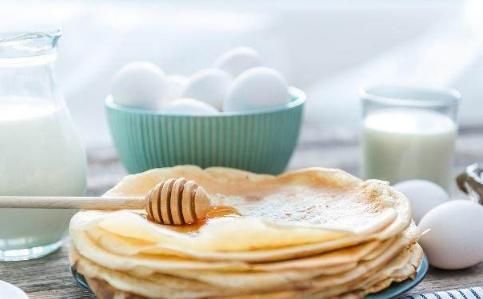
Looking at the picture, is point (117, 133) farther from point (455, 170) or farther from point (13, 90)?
point (455, 170)

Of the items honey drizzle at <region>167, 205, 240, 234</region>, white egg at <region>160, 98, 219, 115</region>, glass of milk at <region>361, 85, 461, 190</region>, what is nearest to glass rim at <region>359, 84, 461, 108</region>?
glass of milk at <region>361, 85, 461, 190</region>

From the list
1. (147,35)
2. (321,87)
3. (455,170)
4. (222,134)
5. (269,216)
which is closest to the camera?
(269,216)

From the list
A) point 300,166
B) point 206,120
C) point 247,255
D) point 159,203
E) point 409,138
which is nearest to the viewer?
point 247,255

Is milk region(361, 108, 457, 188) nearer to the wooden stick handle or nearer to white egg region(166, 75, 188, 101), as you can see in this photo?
white egg region(166, 75, 188, 101)

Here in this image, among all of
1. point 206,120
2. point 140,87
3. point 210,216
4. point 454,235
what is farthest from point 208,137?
point 454,235

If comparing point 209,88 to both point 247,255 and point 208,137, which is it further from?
point 247,255

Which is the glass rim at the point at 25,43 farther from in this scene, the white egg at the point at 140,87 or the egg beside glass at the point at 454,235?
the egg beside glass at the point at 454,235

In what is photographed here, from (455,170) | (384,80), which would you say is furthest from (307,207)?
(384,80)
